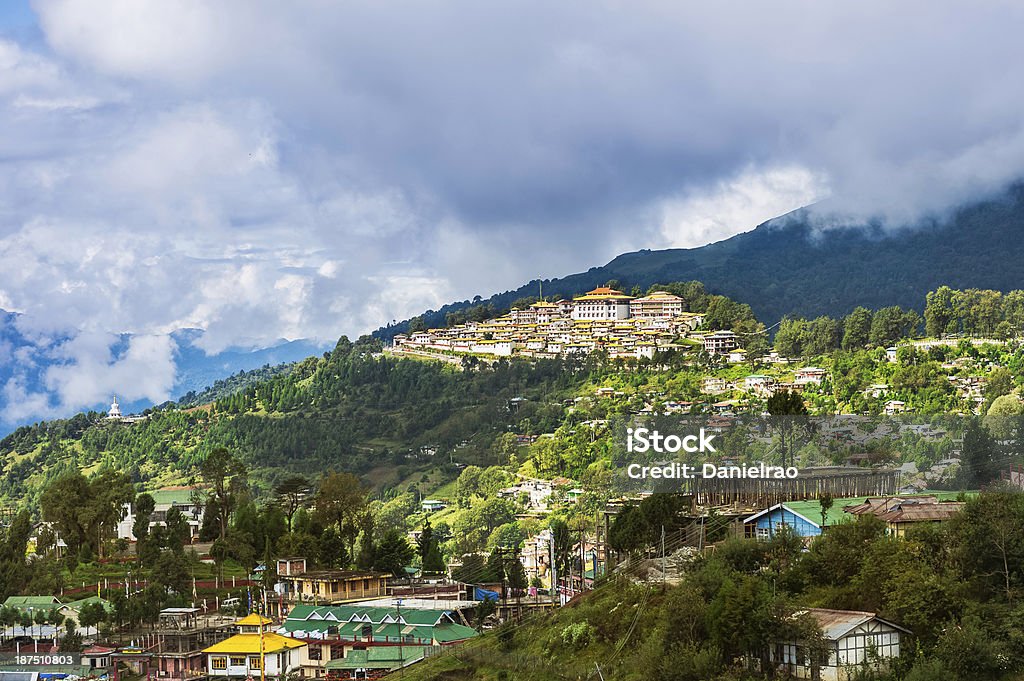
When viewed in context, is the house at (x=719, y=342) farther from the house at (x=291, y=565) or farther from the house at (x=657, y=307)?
the house at (x=291, y=565)

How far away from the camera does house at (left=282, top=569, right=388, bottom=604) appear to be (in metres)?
45.0

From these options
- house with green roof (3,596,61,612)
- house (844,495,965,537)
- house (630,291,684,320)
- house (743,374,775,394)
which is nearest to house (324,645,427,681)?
house with green roof (3,596,61,612)

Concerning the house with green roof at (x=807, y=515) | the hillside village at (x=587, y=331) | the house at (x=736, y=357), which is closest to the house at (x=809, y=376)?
the house at (x=736, y=357)

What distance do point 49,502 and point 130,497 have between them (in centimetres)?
426

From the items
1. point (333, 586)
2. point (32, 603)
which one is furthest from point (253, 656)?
point (32, 603)

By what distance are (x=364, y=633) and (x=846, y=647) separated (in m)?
20.4

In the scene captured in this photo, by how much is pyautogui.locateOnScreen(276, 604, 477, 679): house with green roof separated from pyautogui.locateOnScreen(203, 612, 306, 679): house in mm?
565

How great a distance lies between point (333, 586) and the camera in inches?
1777

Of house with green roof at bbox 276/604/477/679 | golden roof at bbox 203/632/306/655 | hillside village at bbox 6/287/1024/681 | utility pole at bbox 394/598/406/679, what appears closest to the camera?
hillside village at bbox 6/287/1024/681

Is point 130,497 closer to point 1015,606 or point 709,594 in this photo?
point 709,594

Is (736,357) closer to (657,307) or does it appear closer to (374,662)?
(657,307)

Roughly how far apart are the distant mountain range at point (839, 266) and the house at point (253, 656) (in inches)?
3947

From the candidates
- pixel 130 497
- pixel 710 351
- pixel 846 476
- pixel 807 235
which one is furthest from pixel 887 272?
pixel 846 476

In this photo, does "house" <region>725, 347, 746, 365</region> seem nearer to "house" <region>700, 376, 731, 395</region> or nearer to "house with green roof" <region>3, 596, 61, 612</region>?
"house" <region>700, 376, 731, 395</region>
